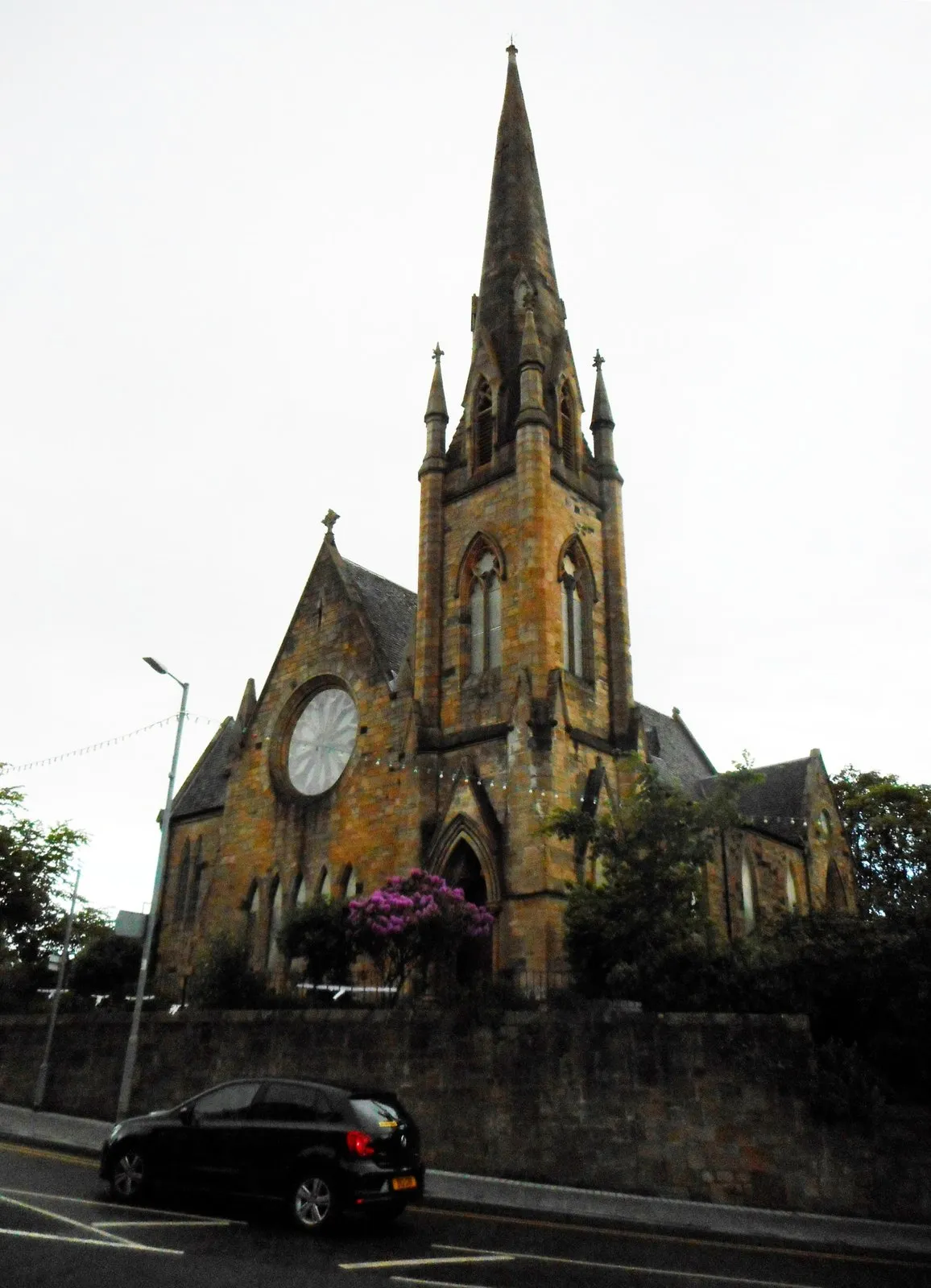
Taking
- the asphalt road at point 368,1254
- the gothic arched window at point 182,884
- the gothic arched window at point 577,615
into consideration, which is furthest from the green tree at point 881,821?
the asphalt road at point 368,1254

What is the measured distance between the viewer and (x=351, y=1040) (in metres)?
19.7

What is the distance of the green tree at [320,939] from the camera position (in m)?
22.8

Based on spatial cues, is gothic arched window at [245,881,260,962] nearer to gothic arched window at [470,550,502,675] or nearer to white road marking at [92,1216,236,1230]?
gothic arched window at [470,550,502,675]

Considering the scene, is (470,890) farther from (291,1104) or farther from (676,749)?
(676,749)

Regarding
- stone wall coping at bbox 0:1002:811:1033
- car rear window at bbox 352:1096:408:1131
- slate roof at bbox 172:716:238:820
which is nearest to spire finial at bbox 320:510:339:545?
slate roof at bbox 172:716:238:820

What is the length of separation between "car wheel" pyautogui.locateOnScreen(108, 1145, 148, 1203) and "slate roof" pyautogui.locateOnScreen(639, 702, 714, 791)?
23.8 metres

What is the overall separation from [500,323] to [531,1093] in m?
23.1

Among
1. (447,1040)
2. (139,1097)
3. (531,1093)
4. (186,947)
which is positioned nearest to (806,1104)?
(531,1093)

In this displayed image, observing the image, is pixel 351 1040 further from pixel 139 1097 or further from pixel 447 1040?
pixel 139 1097

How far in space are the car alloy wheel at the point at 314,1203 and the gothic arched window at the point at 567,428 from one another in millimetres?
22079

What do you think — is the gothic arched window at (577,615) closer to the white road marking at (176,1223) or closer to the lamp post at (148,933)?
the lamp post at (148,933)

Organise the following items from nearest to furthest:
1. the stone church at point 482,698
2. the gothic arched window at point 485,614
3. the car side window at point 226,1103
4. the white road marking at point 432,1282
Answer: the white road marking at point 432,1282 → the car side window at point 226,1103 → the stone church at point 482,698 → the gothic arched window at point 485,614

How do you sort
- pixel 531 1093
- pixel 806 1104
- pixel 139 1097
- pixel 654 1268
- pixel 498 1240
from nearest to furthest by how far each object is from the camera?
pixel 654 1268, pixel 498 1240, pixel 806 1104, pixel 531 1093, pixel 139 1097

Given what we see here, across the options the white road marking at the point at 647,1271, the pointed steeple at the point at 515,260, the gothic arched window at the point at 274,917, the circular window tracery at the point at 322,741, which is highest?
the pointed steeple at the point at 515,260
